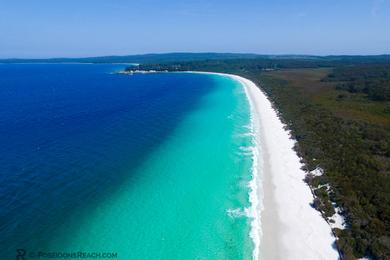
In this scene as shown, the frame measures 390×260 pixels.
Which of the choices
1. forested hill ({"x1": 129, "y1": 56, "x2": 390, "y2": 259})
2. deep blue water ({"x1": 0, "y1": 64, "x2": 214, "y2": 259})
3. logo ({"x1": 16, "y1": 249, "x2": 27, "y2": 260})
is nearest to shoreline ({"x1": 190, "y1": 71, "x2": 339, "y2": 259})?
forested hill ({"x1": 129, "y1": 56, "x2": 390, "y2": 259})

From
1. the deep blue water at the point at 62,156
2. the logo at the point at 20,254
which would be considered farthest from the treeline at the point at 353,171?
the logo at the point at 20,254

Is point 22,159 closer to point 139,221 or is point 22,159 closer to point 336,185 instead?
point 139,221

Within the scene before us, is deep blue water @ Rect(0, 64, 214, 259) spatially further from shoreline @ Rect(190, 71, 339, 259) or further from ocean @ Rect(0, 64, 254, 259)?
shoreline @ Rect(190, 71, 339, 259)

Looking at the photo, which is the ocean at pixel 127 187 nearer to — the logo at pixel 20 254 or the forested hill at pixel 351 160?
the logo at pixel 20 254

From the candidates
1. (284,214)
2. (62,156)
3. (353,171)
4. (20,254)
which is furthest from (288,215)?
(62,156)

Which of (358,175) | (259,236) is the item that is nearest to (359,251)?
(259,236)

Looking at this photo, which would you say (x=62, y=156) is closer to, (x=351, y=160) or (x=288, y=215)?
(x=288, y=215)
